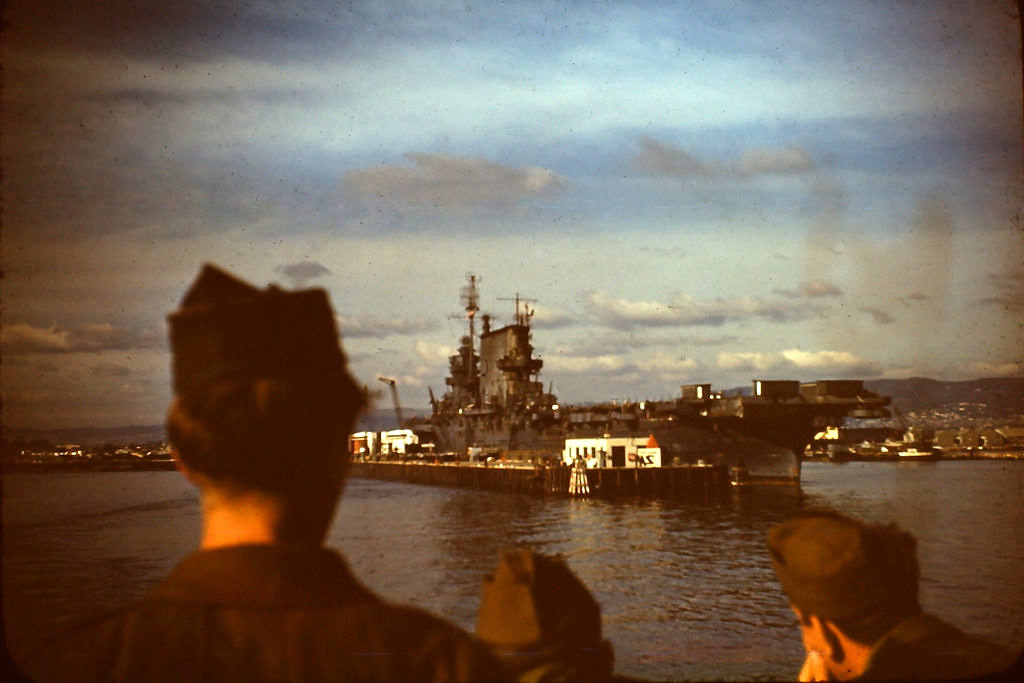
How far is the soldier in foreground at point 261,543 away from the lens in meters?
1.18

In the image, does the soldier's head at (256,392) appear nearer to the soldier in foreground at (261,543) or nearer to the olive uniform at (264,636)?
the soldier in foreground at (261,543)

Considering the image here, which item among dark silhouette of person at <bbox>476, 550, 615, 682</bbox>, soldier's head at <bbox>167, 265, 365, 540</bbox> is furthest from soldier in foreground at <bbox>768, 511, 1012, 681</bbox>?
soldier's head at <bbox>167, 265, 365, 540</bbox>

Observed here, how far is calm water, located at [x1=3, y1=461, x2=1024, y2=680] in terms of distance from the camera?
1450cm

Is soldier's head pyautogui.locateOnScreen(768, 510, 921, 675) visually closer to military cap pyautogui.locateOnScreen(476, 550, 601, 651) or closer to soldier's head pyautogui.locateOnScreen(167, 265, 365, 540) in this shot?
military cap pyautogui.locateOnScreen(476, 550, 601, 651)

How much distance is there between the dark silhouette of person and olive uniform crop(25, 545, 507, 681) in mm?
628

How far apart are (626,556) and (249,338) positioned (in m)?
22.9

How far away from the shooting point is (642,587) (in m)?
19.2

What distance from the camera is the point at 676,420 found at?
1718 inches

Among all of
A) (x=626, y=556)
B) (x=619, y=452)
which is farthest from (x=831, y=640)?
(x=619, y=452)

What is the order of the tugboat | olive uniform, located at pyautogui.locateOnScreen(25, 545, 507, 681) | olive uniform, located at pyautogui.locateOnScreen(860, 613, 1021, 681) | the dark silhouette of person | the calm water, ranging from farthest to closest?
1. the tugboat
2. the calm water
3. olive uniform, located at pyautogui.locateOnScreen(860, 613, 1021, 681)
4. the dark silhouette of person
5. olive uniform, located at pyautogui.locateOnScreen(25, 545, 507, 681)

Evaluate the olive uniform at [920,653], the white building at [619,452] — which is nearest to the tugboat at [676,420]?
the white building at [619,452]

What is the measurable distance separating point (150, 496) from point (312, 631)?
129 ft

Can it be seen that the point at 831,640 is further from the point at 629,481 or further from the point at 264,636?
the point at 629,481

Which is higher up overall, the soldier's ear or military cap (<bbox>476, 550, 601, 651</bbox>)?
military cap (<bbox>476, 550, 601, 651</bbox>)
